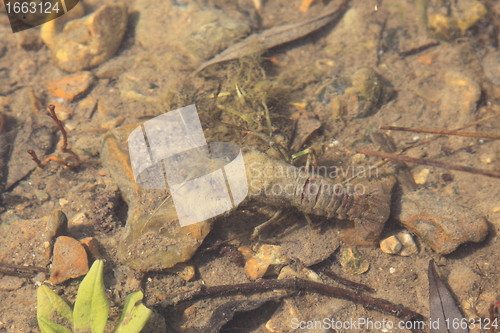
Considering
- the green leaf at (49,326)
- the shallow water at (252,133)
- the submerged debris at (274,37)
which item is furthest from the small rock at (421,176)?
the green leaf at (49,326)

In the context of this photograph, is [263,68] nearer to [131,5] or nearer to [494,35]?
[131,5]

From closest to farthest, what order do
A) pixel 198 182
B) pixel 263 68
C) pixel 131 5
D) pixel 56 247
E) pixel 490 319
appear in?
1. pixel 490 319
2. pixel 56 247
3. pixel 198 182
4. pixel 263 68
5. pixel 131 5

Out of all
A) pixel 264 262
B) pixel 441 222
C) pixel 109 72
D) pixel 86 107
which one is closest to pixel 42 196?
pixel 86 107

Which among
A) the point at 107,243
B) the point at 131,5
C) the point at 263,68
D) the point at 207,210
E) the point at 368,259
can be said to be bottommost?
the point at 368,259

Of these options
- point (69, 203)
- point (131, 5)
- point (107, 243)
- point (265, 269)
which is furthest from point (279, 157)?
point (131, 5)

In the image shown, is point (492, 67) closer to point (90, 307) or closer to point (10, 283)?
point (90, 307)
